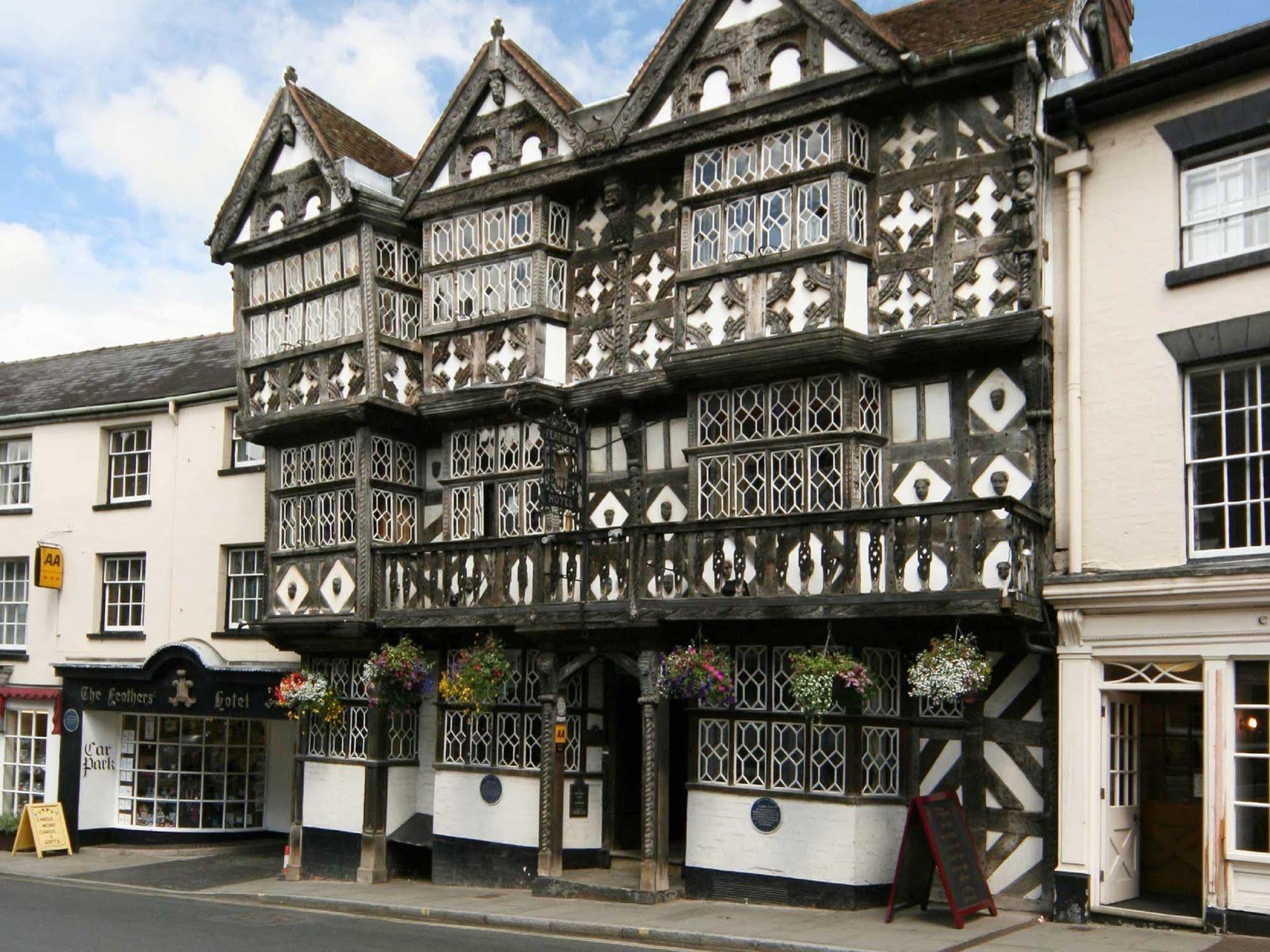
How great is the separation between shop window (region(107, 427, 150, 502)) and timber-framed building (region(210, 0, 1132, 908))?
15.2 feet

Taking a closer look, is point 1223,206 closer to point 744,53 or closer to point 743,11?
point 744,53

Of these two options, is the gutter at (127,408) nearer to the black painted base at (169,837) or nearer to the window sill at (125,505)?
the window sill at (125,505)

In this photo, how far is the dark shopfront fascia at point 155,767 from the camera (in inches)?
941

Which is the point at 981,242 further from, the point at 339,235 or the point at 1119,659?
the point at 339,235

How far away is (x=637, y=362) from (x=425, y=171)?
14.2ft

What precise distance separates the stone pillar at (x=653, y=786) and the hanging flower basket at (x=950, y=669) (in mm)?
3226

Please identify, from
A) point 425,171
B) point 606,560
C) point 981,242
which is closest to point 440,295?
point 425,171

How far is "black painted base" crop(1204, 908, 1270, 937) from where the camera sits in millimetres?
12750

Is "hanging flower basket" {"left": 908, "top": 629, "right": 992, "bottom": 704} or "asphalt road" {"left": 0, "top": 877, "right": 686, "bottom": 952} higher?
"hanging flower basket" {"left": 908, "top": 629, "right": 992, "bottom": 704}

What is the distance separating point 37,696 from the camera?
82.1 feet

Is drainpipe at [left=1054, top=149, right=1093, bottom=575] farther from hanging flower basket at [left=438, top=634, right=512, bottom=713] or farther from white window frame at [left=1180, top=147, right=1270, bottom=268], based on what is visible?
hanging flower basket at [left=438, top=634, right=512, bottom=713]

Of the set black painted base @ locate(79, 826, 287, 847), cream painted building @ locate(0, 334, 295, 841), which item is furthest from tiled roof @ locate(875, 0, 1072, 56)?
black painted base @ locate(79, 826, 287, 847)

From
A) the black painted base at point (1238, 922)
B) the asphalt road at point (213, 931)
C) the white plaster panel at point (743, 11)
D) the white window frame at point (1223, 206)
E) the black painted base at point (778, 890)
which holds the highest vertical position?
the white plaster panel at point (743, 11)

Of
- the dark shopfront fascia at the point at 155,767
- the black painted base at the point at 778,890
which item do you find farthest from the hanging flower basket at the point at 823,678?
the dark shopfront fascia at the point at 155,767
